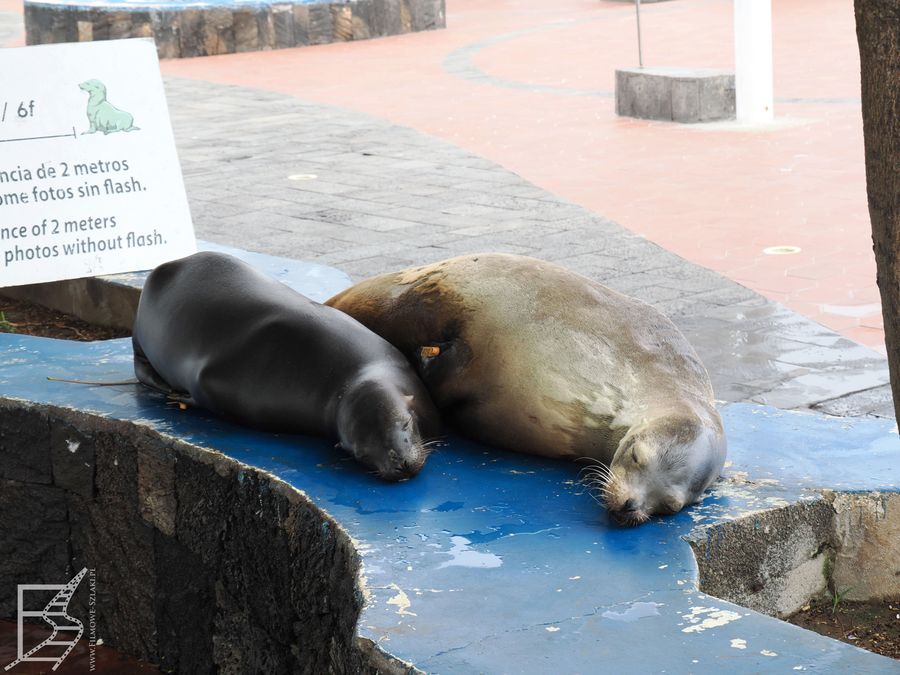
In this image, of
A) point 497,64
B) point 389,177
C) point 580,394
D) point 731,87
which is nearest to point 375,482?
point 580,394

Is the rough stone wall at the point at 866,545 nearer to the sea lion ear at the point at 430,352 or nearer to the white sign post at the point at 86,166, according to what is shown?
the sea lion ear at the point at 430,352

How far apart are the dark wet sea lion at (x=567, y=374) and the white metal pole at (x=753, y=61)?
7503 millimetres

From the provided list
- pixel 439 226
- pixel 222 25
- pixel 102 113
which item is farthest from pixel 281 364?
pixel 222 25

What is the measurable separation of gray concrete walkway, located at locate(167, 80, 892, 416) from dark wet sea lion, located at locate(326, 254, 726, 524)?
1.55m

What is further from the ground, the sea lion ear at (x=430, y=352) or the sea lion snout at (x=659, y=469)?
the sea lion ear at (x=430, y=352)

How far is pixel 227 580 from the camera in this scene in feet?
11.2

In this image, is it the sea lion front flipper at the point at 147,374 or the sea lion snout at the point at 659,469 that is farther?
the sea lion front flipper at the point at 147,374

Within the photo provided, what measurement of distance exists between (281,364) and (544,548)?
90 cm

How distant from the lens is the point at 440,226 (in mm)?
7680

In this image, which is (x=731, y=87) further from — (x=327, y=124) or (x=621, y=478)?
(x=621, y=478)

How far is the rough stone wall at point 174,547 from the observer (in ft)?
9.87

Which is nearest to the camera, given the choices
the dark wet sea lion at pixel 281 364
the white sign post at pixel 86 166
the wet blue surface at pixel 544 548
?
the wet blue surface at pixel 544 548

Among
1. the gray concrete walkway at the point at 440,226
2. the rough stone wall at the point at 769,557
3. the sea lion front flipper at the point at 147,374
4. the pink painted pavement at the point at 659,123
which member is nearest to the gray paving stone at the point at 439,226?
the gray concrete walkway at the point at 440,226

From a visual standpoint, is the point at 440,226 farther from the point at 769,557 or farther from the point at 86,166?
the point at 769,557
